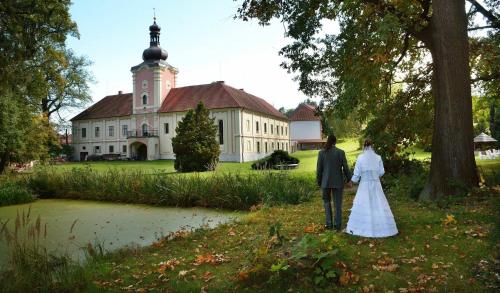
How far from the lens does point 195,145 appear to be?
2658 centimetres

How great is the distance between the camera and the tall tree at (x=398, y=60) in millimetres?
9758

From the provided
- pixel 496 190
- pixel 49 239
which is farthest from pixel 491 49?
pixel 49 239

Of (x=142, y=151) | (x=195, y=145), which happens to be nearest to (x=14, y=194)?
(x=195, y=145)

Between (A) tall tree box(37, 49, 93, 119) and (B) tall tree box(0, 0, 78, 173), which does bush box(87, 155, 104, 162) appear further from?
(B) tall tree box(0, 0, 78, 173)

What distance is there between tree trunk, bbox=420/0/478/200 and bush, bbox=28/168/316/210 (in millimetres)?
4330

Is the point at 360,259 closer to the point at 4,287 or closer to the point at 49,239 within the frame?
the point at 4,287

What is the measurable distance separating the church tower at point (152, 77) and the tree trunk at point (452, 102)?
41.1m

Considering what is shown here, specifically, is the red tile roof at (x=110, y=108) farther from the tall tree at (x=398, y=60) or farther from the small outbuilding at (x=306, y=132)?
the tall tree at (x=398, y=60)

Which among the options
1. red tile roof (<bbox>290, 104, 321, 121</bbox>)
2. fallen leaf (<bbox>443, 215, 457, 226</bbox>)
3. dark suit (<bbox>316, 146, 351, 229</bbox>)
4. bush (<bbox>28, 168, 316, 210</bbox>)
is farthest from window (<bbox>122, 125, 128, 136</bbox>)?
fallen leaf (<bbox>443, 215, 457, 226</bbox>)

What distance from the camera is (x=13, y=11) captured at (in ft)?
28.1

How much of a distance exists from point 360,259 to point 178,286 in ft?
8.21

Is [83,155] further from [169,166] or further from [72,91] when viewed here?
[169,166]

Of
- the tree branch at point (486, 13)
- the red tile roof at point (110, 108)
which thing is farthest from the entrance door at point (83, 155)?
the tree branch at point (486, 13)

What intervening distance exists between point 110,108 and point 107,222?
46370 millimetres
